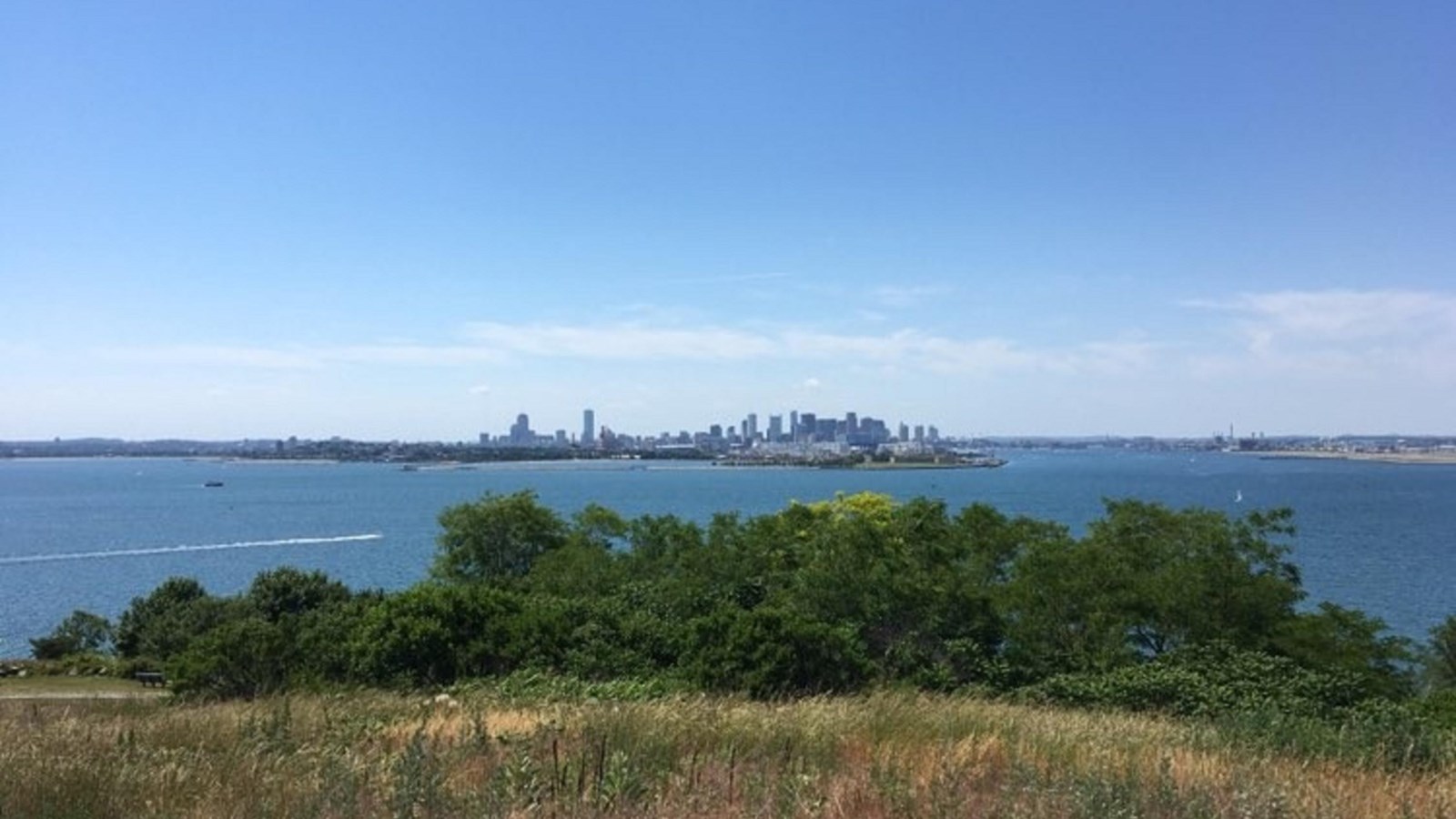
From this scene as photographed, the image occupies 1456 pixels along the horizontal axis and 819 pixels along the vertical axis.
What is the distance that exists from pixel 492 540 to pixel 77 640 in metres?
16.8

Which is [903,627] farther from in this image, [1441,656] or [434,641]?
[1441,656]

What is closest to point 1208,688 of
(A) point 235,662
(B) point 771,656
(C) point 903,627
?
(B) point 771,656

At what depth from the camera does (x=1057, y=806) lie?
17.5ft

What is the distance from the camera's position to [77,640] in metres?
42.8

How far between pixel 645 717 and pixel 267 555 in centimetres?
7852

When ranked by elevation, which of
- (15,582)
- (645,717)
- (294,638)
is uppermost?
(645,717)

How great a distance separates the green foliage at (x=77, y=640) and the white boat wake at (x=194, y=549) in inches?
1421

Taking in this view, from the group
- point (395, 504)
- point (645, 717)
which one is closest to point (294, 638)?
point (645, 717)

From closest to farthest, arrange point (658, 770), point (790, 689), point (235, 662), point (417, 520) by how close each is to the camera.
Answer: point (658, 770)
point (790, 689)
point (235, 662)
point (417, 520)

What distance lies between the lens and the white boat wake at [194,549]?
246 ft

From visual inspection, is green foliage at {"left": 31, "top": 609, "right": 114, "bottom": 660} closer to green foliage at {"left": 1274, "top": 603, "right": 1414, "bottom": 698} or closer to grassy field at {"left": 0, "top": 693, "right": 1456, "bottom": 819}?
grassy field at {"left": 0, "top": 693, "right": 1456, "bottom": 819}

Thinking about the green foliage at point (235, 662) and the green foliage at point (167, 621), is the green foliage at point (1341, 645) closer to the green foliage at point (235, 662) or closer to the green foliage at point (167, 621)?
the green foliage at point (235, 662)

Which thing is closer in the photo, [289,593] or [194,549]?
[289,593]

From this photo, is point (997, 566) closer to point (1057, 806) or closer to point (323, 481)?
point (1057, 806)
